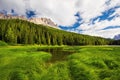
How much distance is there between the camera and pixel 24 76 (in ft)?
64.7

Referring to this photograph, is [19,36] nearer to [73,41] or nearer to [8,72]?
[73,41]

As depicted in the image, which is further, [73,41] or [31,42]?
[73,41]

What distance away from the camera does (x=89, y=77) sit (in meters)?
18.9

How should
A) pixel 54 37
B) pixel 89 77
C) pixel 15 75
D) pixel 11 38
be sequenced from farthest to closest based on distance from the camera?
pixel 54 37 → pixel 11 38 → pixel 15 75 → pixel 89 77

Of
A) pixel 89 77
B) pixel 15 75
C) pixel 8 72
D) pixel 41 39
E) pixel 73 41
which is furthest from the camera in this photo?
pixel 73 41

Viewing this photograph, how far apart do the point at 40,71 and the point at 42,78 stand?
3.86m

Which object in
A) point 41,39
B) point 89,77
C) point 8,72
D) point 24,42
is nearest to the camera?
point 89,77

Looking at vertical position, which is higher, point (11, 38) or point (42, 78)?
point (11, 38)

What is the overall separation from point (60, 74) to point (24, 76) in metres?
5.05

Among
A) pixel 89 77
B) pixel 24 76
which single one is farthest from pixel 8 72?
pixel 89 77

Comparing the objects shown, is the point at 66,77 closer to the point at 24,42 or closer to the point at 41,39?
the point at 24,42

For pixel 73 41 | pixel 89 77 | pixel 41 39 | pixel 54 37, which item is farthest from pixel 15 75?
pixel 73 41

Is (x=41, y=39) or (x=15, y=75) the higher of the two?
(x=41, y=39)

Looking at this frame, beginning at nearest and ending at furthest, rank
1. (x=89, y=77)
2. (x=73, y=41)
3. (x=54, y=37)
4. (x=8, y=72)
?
(x=89, y=77)
(x=8, y=72)
(x=54, y=37)
(x=73, y=41)
